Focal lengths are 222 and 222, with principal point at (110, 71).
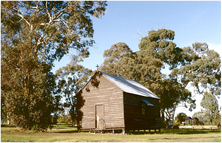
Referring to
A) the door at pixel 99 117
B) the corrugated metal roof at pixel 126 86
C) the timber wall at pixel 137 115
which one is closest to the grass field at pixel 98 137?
the timber wall at pixel 137 115

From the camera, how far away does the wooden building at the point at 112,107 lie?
82.9 ft

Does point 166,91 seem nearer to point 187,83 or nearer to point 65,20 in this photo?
point 187,83

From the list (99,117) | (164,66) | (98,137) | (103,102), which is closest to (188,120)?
(164,66)

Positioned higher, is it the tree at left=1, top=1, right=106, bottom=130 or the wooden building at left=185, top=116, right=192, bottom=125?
the tree at left=1, top=1, right=106, bottom=130

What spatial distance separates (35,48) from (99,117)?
41.2ft

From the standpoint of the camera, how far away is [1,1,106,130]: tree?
82.6 feet

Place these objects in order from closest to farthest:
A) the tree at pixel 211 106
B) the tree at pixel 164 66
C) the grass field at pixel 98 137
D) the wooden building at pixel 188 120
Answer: the grass field at pixel 98 137 → the tree at pixel 164 66 → the tree at pixel 211 106 → the wooden building at pixel 188 120

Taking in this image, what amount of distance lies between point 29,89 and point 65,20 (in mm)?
10272

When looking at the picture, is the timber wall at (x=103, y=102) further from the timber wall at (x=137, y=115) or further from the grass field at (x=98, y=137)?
the grass field at (x=98, y=137)

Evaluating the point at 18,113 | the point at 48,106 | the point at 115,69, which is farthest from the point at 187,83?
the point at 18,113

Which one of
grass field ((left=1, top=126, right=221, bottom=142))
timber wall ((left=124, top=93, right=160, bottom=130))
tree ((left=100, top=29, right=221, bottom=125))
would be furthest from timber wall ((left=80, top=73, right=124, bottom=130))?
tree ((left=100, top=29, right=221, bottom=125))

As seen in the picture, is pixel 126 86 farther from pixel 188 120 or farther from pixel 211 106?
pixel 188 120

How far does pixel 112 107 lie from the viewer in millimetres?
25859

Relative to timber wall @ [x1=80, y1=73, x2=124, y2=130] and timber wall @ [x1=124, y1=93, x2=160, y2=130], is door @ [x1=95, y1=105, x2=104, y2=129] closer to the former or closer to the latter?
timber wall @ [x1=80, y1=73, x2=124, y2=130]
